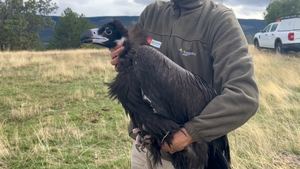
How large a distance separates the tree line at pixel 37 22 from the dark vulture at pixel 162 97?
1839 inches

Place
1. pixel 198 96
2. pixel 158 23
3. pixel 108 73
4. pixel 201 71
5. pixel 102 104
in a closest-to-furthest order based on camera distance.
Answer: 1. pixel 198 96
2. pixel 201 71
3. pixel 158 23
4. pixel 102 104
5. pixel 108 73

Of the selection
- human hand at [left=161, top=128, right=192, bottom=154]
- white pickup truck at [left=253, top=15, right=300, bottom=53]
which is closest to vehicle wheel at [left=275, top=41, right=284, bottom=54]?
white pickup truck at [left=253, top=15, right=300, bottom=53]

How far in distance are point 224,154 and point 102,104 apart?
261 inches

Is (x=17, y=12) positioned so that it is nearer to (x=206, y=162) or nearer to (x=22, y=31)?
(x=22, y=31)

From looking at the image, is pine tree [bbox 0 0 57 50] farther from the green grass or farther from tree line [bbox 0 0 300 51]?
the green grass

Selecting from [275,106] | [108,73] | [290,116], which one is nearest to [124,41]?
[290,116]

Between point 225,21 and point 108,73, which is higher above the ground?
point 225,21

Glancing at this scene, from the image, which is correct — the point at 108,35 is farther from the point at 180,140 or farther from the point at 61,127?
the point at 61,127

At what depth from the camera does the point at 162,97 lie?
3.19 m

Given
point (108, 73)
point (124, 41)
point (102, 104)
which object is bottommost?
point (108, 73)

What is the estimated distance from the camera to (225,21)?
10.7 ft

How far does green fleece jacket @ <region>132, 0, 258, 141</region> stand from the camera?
10.1 ft

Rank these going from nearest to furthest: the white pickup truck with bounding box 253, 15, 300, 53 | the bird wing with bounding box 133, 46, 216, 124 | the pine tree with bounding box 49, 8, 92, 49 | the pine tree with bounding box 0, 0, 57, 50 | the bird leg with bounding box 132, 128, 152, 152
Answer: the bird wing with bounding box 133, 46, 216, 124 → the bird leg with bounding box 132, 128, 152, 152 → the white pickup truck with bounding box 253, 15, 300, 53 → the pine tree with bounding box 0, 0, 57, 50 → the pine tree with bounding box 49, 8, 92, 49

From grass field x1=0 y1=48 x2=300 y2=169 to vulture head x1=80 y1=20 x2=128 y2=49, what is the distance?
244 centimetres
